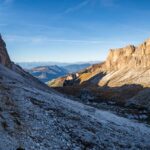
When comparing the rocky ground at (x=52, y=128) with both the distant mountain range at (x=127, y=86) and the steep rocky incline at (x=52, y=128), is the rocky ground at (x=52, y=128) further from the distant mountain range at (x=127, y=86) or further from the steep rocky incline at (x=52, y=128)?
the distant mountain range at (x=127, y=86)

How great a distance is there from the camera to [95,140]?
149 ft

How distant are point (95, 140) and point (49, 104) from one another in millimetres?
14943

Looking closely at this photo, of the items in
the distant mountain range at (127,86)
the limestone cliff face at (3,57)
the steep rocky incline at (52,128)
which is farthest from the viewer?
the distant mountain range at (127,86)

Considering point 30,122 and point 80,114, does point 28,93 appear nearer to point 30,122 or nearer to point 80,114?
point 80,114

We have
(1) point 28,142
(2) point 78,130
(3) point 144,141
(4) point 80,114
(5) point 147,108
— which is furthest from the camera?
(5) point 147,108

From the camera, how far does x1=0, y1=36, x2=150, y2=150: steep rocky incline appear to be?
39.7 m

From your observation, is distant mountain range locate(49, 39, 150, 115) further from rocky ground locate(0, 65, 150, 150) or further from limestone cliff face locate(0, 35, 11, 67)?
rocky ground locate(0, 65, 150, 150)

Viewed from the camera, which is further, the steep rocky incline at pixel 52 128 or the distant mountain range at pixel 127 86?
the distant mountain range at pixel 127 86

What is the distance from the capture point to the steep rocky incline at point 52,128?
3969 centimetres

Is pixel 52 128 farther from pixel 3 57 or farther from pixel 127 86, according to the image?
pixel 127 86

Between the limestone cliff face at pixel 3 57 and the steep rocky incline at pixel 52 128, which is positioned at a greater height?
the limestone cliff face at pixel 3 57

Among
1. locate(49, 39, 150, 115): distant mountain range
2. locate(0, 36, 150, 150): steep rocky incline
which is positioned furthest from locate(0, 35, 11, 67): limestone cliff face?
locate(0, 36, 150, 150): steep rocky incline

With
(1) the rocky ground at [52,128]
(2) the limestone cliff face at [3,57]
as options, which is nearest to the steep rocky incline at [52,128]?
(1) the rocky ground at [52,128]

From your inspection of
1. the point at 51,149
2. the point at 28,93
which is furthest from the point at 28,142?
the point at 28,93
